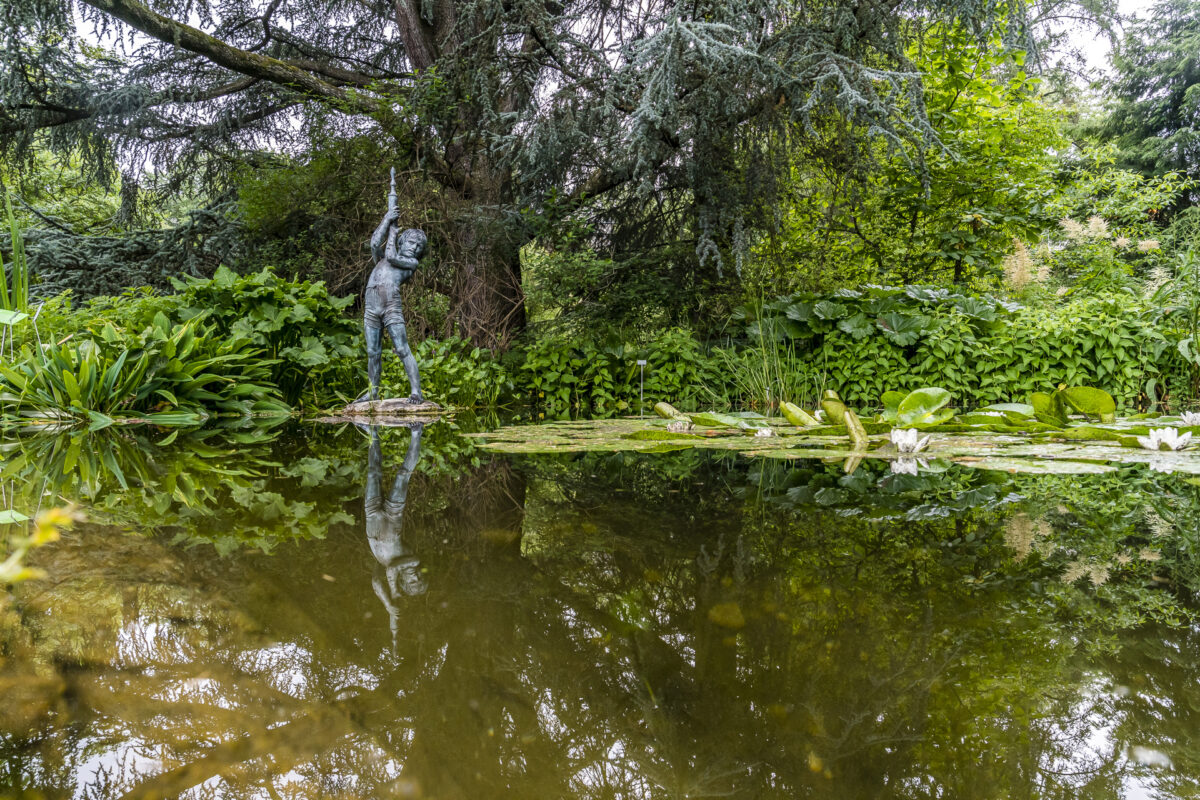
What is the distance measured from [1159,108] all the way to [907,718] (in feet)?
69.7

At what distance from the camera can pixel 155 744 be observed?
1.94ft

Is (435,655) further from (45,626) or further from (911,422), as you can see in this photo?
(911,422)

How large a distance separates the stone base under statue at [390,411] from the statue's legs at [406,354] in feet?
0.30

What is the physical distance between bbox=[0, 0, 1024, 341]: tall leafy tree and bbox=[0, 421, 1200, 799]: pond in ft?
13.4

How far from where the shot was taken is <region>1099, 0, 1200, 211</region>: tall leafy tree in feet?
49.3

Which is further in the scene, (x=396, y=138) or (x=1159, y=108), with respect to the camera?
(x=1159, y=108)

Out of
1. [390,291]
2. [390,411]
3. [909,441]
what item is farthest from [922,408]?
[390,291]

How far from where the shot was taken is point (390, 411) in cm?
544

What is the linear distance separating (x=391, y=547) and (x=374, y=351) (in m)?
4.81

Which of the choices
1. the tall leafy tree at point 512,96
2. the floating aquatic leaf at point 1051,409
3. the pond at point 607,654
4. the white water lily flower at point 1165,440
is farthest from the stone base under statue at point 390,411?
the white water lily flower at point 1165,440

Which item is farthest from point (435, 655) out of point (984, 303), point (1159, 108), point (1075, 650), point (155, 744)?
point (1159, 108)

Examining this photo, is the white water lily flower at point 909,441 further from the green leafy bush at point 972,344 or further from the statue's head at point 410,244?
the statue's head at point 410,244

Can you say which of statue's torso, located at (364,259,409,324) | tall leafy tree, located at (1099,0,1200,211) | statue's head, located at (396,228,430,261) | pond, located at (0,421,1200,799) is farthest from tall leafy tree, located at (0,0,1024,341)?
tall leafy tree, located at (1099,0,1200,211)

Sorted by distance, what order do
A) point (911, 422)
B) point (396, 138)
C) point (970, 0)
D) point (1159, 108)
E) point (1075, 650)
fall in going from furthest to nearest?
point (1159, 108) < point (396, 138) < point (970, 0) < point (911, 422) < point (1075, 650)
